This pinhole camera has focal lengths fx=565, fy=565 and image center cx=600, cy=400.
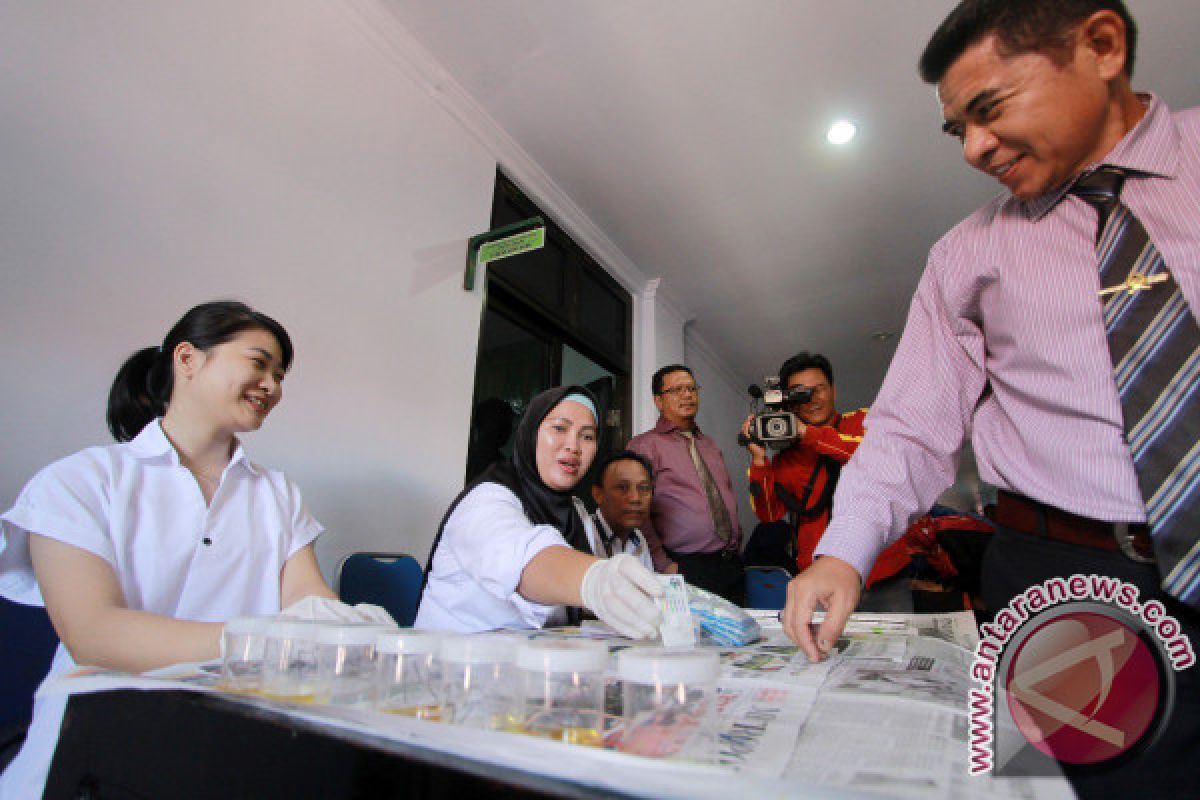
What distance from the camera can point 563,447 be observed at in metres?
1.51

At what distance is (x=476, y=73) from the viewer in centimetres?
247

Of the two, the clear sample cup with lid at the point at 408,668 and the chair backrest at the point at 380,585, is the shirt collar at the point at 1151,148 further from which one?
the chair backrest at the point at 380,585

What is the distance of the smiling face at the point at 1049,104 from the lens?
0.68 metres

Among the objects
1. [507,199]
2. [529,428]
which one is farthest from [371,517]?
[507,199]

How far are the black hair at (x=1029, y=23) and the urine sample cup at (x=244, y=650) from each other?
1.07 meters

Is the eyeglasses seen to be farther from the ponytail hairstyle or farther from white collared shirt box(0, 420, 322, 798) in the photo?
the ponytail hairstyle

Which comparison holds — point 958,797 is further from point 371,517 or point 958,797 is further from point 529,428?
point 371,517

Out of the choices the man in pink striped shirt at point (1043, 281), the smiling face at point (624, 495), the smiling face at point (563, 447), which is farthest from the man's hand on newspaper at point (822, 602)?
the smiling face at point (624, 495)

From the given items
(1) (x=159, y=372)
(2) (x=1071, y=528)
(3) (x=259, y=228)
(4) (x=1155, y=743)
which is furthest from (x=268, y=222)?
(4) (x=1155, y=743)

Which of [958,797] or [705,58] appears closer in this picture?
[958,797]

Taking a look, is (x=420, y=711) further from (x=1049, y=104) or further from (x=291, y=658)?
(x=1049, y=104)

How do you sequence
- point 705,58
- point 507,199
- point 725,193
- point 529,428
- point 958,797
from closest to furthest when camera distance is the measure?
point 958,797
point 529,428
point 705,58
point 507,199
point 725,193

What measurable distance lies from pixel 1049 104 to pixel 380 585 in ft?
6.12

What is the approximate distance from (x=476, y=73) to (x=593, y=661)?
105 inches
